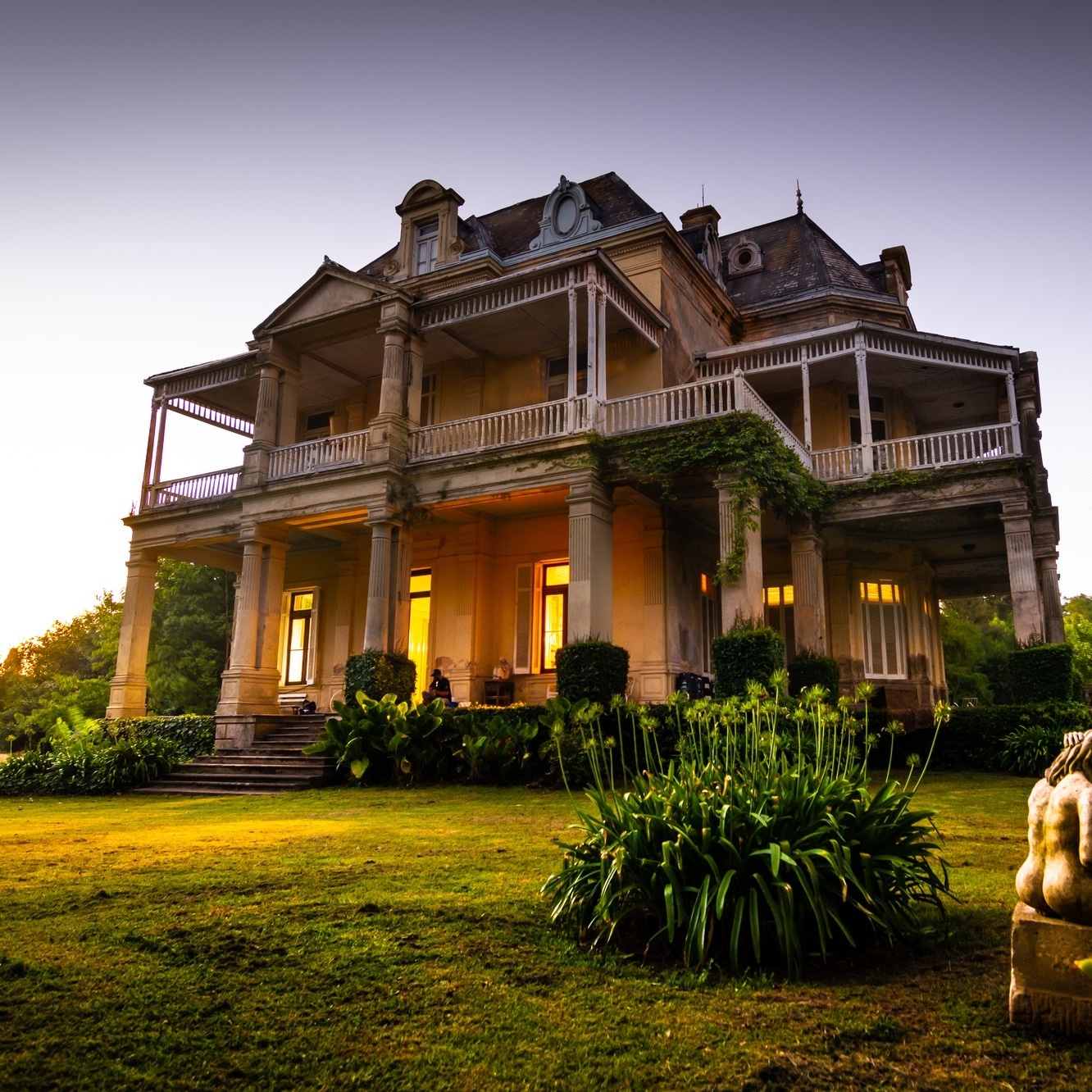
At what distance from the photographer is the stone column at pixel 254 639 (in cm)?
1773

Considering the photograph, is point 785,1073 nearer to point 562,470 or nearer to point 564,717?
point 564,717

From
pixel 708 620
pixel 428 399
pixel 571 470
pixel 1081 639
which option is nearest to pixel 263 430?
pixel 428 399

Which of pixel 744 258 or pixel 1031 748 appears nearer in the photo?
pixel 1031 748

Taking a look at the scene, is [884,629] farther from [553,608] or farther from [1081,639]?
[1081,639]

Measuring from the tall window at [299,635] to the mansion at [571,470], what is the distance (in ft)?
0.29

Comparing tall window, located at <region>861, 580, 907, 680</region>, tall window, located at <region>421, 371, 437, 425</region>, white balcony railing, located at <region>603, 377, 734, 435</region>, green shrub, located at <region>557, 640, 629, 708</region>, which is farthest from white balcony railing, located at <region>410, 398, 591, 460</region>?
tall window, located at <region>861, 580, 907, 680</region>

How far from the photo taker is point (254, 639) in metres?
18.3

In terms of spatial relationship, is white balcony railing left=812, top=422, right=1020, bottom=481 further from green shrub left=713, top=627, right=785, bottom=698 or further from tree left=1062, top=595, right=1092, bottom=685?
tree left=1062, top=595, right=1092, bottom=685

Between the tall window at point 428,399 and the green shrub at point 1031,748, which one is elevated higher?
the tall window at point 428,399

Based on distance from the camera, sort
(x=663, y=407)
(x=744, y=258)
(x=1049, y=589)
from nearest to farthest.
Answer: (x=663, y=407) → (x=1049, y=589) → (x=744, y=258)

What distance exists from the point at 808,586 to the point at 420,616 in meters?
8.45

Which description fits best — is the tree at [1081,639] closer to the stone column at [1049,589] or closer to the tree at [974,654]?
the tree at [974,654]

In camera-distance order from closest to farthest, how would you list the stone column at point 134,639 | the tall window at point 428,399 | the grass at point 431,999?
the grass at point 431,999, the stone column at point 134,639, the tall window at point 428,399

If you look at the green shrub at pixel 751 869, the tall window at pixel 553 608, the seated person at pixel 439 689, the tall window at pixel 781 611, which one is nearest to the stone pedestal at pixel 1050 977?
the green shrub at pixel 751 869
